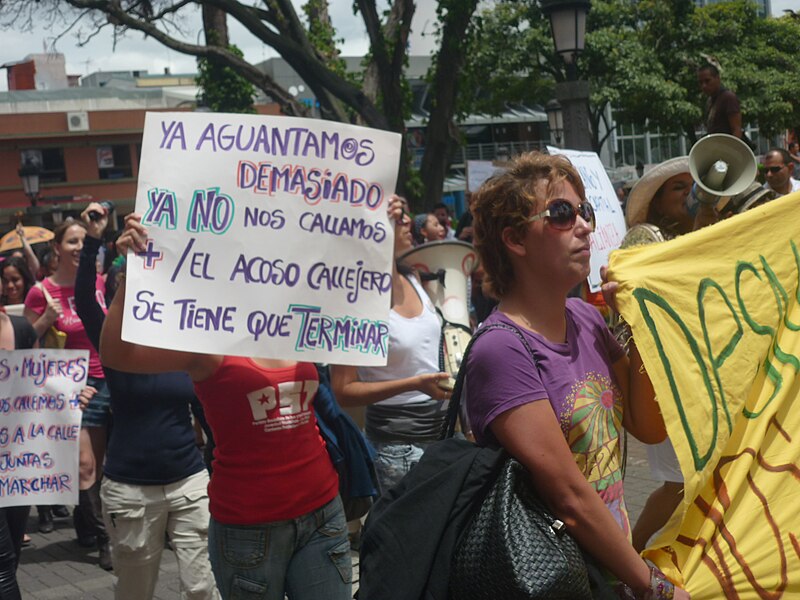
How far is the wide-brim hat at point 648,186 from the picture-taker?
4852 millimetres

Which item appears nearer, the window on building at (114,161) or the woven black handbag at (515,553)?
the woven black handbag at (515,553)

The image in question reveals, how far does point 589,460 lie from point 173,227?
1.60 meters

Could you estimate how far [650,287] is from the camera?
2662 millimetres

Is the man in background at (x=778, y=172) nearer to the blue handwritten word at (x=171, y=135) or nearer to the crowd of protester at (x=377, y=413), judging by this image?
the crowd of protester at (x=377, y=413)

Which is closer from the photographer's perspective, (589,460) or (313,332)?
(589,460)

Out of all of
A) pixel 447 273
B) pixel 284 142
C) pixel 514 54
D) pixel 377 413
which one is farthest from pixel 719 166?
pixel 514 54

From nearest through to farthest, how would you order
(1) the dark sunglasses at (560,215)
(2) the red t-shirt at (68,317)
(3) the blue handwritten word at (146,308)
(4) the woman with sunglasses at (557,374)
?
1. (4) the woman with sunglasses at (557,374)
2. (1) the dark sunglasses at (560,215)
3. (3) the blue handwritten word at (146,308)
4. (2) the red t-shirt at (68,317)

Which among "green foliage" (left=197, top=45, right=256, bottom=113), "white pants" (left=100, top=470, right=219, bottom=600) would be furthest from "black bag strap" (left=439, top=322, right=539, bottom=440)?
"green foliage" (left=197, top=45, right=256, bottom=113)

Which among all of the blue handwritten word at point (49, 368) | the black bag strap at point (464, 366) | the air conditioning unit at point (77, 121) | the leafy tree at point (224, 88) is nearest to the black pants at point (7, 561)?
the blue handwritten word at point (49, 368)

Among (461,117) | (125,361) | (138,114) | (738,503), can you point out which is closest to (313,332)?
(125,361)

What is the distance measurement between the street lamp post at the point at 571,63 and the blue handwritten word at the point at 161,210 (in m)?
6.28

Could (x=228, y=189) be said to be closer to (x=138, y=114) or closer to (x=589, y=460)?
(x=589, y=460)

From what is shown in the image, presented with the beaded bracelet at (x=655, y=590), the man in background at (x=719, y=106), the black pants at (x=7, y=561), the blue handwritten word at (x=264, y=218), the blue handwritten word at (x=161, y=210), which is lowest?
the black pants at (x=7, y=561)

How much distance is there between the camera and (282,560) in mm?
3340
